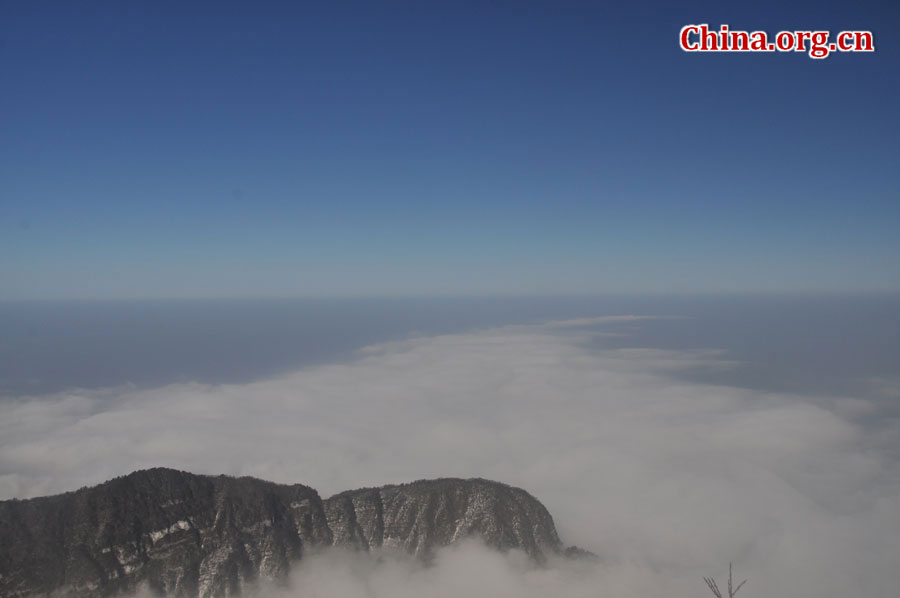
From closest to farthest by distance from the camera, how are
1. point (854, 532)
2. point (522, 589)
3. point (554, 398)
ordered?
point (522, 589)
point (854, 532)
point (554, 398)

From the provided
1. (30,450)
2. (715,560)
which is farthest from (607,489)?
(30,450)

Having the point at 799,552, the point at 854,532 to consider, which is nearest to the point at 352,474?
the point at 799,552

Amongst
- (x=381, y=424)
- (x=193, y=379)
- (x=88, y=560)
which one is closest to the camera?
(x=88, y=560)

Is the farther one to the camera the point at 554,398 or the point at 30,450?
the point at 554,398

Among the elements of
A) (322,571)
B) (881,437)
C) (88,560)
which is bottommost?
(881,437)

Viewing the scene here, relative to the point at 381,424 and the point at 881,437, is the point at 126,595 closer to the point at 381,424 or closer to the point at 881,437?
the point at 381,424

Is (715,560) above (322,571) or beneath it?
beneath
